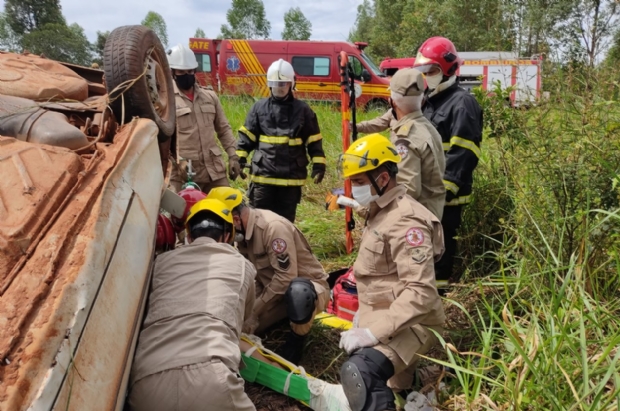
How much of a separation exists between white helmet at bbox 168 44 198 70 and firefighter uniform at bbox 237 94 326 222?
690 millimetres

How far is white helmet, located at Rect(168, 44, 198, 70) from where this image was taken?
14.2 feet

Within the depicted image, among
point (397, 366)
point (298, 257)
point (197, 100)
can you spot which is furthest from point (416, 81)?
point (197, 100)

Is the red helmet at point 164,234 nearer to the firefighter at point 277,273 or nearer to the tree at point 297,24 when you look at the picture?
the firefighter at point 277,273

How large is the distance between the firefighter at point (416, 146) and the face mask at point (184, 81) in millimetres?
2067

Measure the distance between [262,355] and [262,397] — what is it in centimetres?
21

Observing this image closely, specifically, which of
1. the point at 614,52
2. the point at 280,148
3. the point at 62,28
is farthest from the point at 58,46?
the point at 614,52

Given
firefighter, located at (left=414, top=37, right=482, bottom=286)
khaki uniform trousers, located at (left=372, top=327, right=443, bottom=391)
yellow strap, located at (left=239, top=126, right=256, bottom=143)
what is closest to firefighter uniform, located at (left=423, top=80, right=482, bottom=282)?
firefighter, located at (left=414, top=37, right=482, bottom=286)

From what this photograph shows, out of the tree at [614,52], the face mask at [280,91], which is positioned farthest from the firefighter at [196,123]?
the tree at [614,52]

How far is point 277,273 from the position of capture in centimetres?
296

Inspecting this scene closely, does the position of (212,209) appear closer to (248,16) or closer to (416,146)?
(416,146)

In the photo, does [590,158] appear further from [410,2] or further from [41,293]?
[410,2]

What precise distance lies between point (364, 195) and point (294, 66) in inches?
507

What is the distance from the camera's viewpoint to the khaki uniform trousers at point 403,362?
7.29 ft

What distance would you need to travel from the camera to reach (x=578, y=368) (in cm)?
175
